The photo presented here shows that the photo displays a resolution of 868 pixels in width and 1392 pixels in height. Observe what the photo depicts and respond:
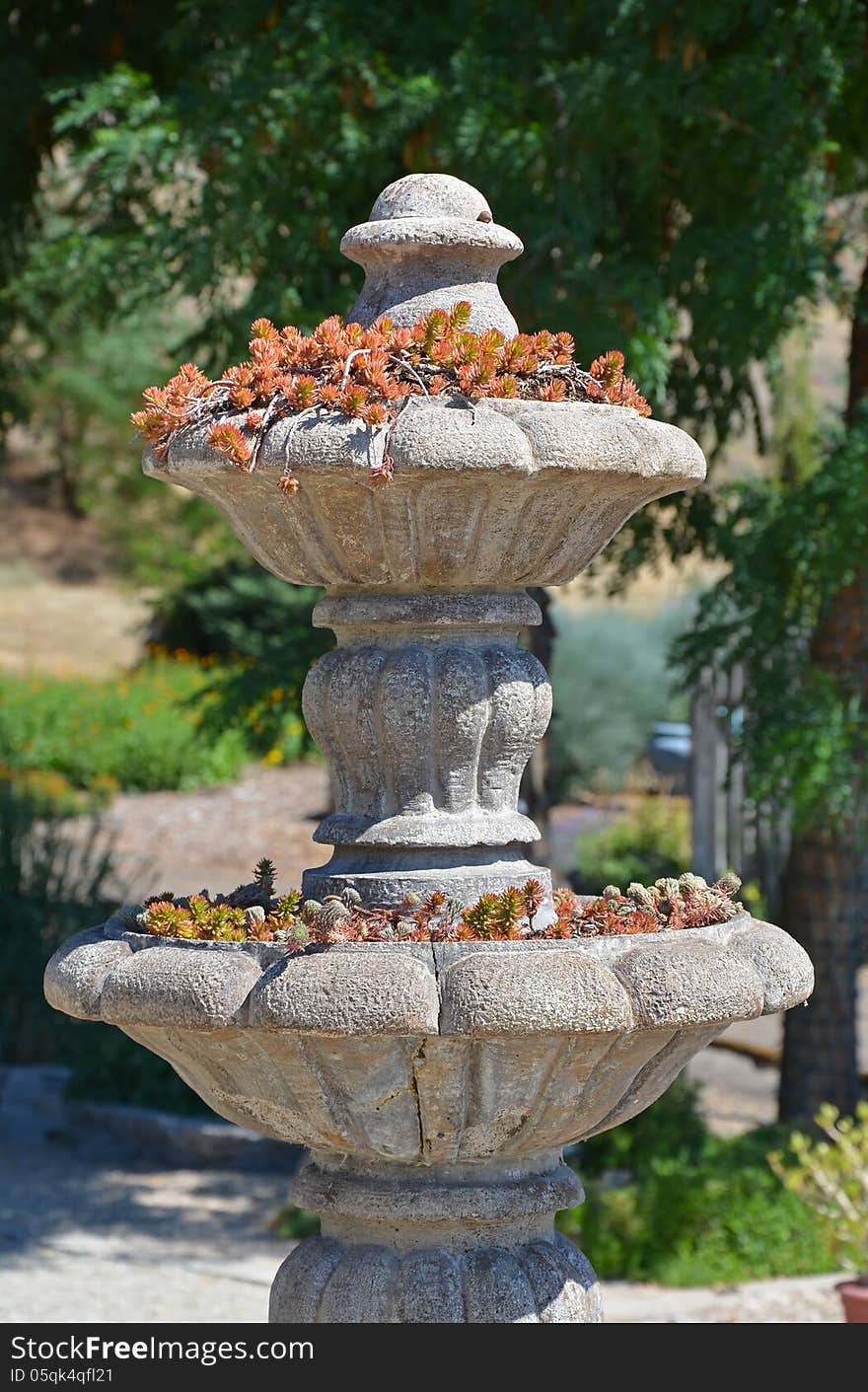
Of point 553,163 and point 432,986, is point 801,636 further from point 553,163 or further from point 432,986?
point 432,986

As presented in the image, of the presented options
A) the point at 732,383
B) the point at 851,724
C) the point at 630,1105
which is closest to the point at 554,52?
the point at 732,383

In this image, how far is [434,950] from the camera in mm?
3145

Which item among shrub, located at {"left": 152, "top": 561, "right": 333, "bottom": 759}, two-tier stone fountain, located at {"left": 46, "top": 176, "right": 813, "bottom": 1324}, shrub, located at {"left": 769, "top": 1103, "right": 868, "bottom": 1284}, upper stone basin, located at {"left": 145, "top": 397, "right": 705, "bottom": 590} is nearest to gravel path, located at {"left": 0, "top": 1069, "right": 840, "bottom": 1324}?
shrub, located at {"left": 769, "top": 1103, "right": 868, "bottom": 1284}

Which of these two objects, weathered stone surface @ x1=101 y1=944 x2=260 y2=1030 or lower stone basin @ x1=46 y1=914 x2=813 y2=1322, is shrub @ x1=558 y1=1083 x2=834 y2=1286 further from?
weathered stone surface @ x1=101 y1=944 x2=260 y2=1030

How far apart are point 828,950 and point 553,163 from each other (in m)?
3.33

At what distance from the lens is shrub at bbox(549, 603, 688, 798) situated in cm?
1781

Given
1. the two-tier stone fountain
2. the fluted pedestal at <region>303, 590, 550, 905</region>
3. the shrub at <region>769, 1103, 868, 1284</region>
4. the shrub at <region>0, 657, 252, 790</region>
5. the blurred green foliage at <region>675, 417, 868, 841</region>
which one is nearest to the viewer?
the two-tier stone fountain

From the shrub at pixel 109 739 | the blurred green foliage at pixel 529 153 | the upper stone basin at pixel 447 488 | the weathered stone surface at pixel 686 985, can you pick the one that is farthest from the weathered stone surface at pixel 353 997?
the shrub at pixel 109 739

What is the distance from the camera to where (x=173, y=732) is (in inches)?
709

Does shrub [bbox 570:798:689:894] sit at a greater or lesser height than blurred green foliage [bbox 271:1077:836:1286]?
greater

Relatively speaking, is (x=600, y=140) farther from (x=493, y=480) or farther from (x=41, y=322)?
(x=41, y=322)

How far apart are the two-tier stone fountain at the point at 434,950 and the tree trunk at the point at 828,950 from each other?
150 inches

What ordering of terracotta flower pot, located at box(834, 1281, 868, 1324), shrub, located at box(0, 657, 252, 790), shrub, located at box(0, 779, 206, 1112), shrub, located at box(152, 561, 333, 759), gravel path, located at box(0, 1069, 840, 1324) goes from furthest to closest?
shrub, located at box(0, 657, 252, 790) → shrub, located at box(0, 779, 206, 1112) → shrub, located at box(152, 561, 333, 759) → gravel path, located at box(0, 1069, 840, 1324) → terracotta flower pot, located at box(834, 1281, 868, 1324)

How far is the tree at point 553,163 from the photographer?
6047mm
